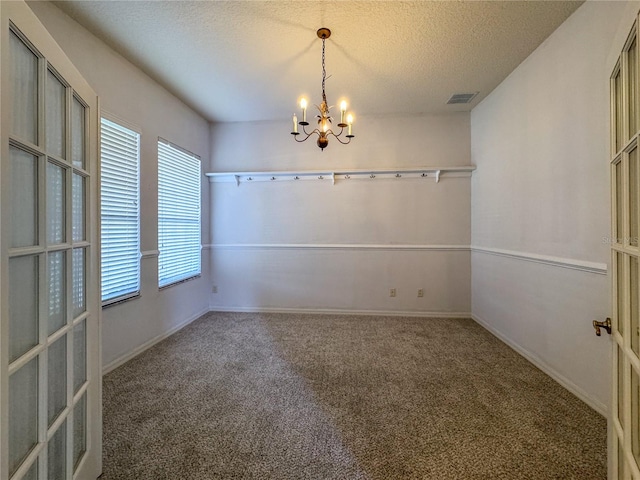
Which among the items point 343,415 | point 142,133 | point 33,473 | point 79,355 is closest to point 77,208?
point 79,355

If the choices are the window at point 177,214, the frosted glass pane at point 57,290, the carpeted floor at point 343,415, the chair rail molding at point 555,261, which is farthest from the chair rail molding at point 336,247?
the frosted glass pane at point 57,290

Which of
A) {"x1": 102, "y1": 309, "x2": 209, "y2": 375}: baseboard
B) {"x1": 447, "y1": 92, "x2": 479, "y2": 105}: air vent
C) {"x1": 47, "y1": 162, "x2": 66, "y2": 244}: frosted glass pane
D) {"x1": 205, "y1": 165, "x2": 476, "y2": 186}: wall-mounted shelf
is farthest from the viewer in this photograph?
{"x1": 205, "y1": 165, "x2": 476, "y2": 186}: wall-mounted shelf

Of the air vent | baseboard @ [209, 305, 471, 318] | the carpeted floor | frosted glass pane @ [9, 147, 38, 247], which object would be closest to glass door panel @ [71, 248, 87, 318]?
frosted glass pane @ [9, 147, 38, 247]

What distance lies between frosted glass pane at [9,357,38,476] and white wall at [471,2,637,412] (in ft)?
7.64

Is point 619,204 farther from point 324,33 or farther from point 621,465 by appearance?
point 324,33

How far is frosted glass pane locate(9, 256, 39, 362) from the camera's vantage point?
31.6 inches

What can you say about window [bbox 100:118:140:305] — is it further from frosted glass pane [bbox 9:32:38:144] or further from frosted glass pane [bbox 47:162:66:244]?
frosted glass pane [bbox 9:32:38:144]

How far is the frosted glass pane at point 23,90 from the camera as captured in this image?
814mm

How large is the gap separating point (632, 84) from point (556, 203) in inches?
67.0

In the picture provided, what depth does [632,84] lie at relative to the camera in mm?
909

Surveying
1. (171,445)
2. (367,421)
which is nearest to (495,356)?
(367,421)

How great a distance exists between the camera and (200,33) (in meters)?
2.26

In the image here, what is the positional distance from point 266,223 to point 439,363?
9.35 ft

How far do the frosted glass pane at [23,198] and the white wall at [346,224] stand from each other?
3.25 m
